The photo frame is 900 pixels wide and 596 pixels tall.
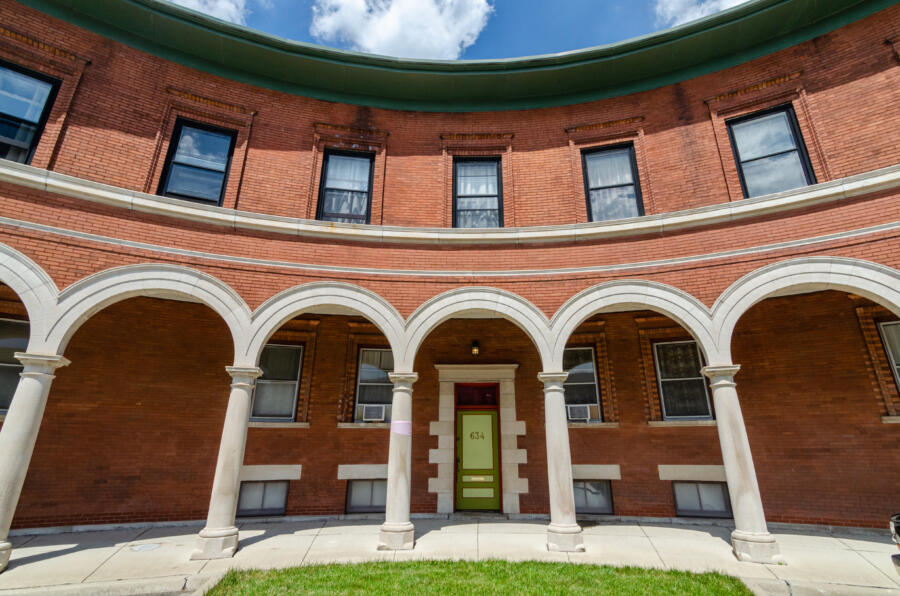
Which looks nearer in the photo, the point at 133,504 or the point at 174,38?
the point at 133,504

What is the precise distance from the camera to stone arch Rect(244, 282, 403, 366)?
295 inches

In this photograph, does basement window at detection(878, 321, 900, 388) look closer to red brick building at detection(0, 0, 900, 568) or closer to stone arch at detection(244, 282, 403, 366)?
red brick building at detection(0, 0, 900, 568)

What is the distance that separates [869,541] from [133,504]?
40.9 ft

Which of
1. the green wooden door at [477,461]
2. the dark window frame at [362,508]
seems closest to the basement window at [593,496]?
the green wooden door at [477,461]

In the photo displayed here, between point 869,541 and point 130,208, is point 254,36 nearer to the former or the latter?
point 130,208

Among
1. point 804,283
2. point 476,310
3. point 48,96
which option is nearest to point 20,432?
point 48,96

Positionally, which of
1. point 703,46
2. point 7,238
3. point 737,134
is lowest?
point 7,238

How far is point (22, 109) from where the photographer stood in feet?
25.1

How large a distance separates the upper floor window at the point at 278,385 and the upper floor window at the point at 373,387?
1.31 metres

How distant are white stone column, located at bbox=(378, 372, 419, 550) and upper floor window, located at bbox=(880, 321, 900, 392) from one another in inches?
332

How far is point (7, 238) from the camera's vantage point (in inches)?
259

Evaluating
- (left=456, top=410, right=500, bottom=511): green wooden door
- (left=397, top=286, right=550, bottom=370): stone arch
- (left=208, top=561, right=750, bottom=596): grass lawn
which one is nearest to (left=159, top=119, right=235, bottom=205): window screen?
(left=397, top=286, right=550, bottom=370): stone arch

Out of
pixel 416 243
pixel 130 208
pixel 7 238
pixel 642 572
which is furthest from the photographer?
pixel 416 243

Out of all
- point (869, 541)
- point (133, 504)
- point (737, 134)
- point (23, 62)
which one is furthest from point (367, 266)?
point (869, 541)
